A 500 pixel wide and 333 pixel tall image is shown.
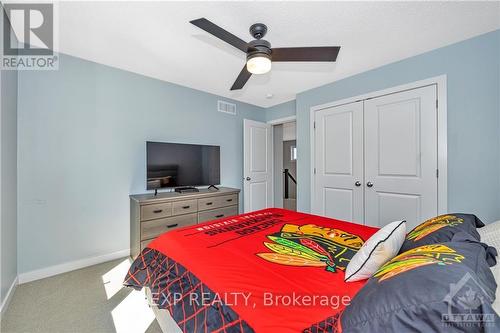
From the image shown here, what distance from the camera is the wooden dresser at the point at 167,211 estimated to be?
99.5 inches

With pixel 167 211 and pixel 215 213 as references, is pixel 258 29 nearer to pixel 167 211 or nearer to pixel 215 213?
pixel 167 211

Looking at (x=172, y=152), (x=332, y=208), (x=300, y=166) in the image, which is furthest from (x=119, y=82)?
(x=332, y=208)

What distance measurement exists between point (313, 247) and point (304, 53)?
146 cm

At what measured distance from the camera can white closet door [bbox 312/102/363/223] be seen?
3.02m

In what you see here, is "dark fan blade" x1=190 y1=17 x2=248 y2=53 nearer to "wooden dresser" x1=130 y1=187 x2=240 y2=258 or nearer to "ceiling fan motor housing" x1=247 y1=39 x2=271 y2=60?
"ceiling fan motor housing" x1=247 y1=39 x2=271 y2=60

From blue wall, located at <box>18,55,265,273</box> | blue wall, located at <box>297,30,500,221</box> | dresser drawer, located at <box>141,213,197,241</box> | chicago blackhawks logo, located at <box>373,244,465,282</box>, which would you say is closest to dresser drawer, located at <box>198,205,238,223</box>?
dresser drawer, located at <box>141,213,197,241</box>

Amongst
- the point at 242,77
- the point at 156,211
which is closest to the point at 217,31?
the point at 242,77

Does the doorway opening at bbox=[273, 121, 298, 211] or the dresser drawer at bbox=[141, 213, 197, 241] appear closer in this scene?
the dresser drawer at bbox=[141, 213, 197, 241]

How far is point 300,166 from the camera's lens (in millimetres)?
3730

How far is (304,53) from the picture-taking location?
5.61ft

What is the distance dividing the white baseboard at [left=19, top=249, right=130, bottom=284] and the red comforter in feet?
4.99

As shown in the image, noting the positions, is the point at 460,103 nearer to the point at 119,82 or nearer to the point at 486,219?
the point at 486,219

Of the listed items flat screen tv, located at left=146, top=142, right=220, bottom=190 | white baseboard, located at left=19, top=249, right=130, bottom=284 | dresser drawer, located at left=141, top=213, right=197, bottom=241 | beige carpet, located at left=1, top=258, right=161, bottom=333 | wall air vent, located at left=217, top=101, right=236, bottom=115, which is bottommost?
beige carpet, located at left=1, top=258, right=161, bottom=333

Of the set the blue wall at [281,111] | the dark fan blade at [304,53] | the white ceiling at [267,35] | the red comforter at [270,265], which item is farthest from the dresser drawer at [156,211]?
the blue wall at [281,111]
